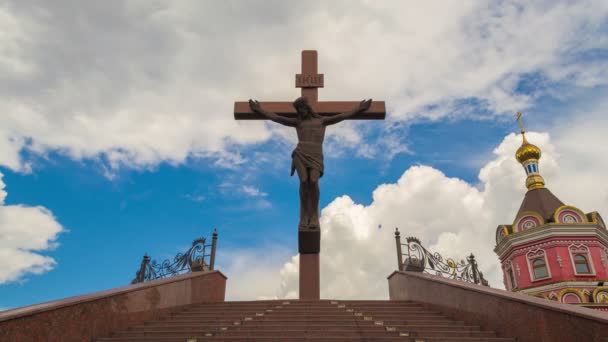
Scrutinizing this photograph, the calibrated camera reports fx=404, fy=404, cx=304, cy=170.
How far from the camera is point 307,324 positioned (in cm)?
529

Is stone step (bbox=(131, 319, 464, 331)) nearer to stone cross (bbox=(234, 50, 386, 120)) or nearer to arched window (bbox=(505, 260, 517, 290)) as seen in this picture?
stone cross (bbox=(234, 50, 386, 120))

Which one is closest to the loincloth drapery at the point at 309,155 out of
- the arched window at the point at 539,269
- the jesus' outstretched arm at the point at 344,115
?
the jesus' outstretched arm at the point at 344,115

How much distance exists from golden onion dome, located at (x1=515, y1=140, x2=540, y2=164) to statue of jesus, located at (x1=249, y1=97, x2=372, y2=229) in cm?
3159

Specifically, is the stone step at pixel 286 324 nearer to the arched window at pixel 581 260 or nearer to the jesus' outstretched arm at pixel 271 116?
the jesus' outstretched arm at pixel 271 116

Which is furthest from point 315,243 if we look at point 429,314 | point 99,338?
point 99,338

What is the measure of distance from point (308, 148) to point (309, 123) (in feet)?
1.96

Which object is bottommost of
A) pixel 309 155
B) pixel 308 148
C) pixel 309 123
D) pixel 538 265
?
pixel 309 155

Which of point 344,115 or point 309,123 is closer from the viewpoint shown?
point 309,123

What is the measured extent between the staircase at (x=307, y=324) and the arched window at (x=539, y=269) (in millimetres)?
25306

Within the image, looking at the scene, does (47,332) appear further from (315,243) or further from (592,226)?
(592,226)

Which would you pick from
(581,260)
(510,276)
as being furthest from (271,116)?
(510,276)

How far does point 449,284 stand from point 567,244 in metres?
26.3

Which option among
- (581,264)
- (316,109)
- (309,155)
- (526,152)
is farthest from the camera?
(526,152)

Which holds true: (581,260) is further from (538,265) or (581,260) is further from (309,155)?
(309,155)
